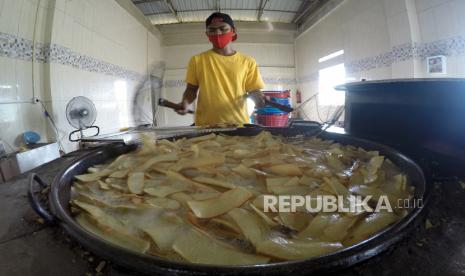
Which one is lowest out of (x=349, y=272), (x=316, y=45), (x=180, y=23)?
(x=349, y=272)

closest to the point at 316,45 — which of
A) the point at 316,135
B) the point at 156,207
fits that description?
the point at 316,135

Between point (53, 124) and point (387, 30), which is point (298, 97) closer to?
point (387, 30)

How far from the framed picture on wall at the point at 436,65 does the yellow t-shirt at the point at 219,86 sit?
2749 mm

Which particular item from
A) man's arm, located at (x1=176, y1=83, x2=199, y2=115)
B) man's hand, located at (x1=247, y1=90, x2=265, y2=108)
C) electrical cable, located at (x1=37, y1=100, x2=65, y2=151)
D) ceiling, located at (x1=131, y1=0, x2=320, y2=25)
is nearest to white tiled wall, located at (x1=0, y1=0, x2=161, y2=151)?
electrical cable, located at (x1=37, y1=100, x2=65, y2=151)

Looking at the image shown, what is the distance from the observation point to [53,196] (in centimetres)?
54

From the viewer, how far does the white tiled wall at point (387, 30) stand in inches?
117

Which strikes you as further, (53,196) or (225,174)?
(225,174)

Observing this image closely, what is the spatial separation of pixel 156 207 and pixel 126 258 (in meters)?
0.29

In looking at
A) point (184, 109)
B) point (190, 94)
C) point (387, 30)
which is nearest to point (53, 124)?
point (190, 94)

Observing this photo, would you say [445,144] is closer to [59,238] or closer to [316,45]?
[59,238]

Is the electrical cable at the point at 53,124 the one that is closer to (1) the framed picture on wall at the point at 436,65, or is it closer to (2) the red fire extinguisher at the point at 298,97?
(1) the framed picture on wall at the point at 436,65

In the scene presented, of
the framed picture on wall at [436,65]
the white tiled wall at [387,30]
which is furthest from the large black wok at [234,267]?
the white tiled wall at [387,30]

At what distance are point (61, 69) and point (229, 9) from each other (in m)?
4.00

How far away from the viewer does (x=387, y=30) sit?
12.6ft
